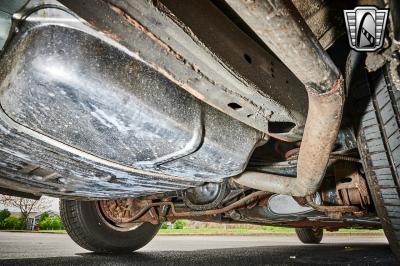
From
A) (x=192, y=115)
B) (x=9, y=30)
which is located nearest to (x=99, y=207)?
(x=192, y=115)

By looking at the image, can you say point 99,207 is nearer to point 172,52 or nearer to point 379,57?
point 172,52

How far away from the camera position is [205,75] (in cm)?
68

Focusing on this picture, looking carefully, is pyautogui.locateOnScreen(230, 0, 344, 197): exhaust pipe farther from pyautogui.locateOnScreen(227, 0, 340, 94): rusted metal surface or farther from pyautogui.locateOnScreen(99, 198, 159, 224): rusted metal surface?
pyautogui.locateOnScreen(99, 198, 159, 224): rusted metal surface

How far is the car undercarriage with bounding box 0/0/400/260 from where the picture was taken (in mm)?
589

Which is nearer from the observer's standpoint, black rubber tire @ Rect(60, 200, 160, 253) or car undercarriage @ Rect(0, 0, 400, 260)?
car undercarriage @ Rect(0, 0, 400, 260)

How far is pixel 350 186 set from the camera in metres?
1.25

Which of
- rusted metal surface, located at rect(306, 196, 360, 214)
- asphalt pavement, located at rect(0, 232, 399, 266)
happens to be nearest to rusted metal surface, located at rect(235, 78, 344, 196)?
rusted metal surface, located at rect(306, 196, 360, 214)

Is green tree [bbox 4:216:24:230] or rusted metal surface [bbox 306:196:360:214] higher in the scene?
green tree [bbox 4:216:24:230]

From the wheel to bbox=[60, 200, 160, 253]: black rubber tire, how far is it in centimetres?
169

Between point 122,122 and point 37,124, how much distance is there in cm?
24

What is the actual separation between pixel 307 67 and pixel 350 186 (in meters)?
0.86

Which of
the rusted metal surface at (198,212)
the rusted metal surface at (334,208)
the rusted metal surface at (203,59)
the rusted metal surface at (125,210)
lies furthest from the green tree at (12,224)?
the rusted metal surface at (203,59)

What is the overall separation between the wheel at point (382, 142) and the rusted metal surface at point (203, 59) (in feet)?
0.87

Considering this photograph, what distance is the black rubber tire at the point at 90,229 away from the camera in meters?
1.99
